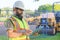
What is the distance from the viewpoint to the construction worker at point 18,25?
4.25 metres

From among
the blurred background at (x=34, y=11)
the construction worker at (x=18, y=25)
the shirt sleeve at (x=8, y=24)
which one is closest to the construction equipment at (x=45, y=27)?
the blurred background at (x=34, y=11)

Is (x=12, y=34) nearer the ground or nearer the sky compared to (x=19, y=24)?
nearer the ground

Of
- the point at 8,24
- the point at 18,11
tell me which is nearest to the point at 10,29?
A: the point at 8,24

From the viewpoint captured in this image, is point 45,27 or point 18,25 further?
point 45,27

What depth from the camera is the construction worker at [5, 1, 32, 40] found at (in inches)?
167

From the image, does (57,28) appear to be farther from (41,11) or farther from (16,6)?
(16,6)

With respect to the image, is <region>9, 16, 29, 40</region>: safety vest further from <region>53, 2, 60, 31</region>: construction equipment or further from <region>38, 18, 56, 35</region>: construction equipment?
<region>53, 2, 60, 31</region>: construction equipment

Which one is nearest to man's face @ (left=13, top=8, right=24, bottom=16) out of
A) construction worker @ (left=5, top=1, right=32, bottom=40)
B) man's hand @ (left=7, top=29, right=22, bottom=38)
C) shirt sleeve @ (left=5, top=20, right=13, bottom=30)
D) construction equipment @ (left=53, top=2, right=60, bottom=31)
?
construction worker @ (left=5, top=1, right=32, bottom=40)

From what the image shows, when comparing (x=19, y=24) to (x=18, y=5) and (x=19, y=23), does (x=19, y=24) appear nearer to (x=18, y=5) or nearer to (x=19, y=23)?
(x=19, y=23)

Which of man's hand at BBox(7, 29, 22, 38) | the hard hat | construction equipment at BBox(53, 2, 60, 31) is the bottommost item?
man's hand at BBox(7, 29, 22, 38)

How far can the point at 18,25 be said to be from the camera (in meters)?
4.25

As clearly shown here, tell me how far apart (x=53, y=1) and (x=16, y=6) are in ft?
2.15

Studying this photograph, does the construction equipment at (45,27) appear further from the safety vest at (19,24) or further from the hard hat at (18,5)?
the hard hat at (18,5)

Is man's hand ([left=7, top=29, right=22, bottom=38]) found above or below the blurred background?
below
